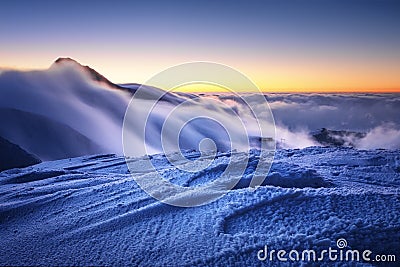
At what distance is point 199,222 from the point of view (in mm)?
2594

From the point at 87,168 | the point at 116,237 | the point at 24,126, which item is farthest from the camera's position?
the point at 24,126

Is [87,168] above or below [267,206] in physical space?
below

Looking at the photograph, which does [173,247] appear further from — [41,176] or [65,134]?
[65,134]

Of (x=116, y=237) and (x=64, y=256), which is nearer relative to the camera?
(x=64, y=256)

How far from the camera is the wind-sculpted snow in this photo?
2.24 m

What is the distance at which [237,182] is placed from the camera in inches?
132

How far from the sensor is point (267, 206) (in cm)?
273

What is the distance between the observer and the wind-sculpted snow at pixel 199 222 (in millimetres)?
2236

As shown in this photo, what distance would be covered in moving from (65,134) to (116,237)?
46.0ft

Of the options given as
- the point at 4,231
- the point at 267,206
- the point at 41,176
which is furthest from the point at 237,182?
the point at 41,176

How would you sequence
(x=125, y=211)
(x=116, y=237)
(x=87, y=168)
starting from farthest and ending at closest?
(x=87, y=168), (x=125, y=211), (x=116, y=237)

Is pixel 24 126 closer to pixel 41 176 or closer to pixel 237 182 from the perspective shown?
pixel 41 176

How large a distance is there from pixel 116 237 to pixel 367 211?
6.99 feet

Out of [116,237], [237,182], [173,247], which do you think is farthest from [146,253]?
[237,182]
